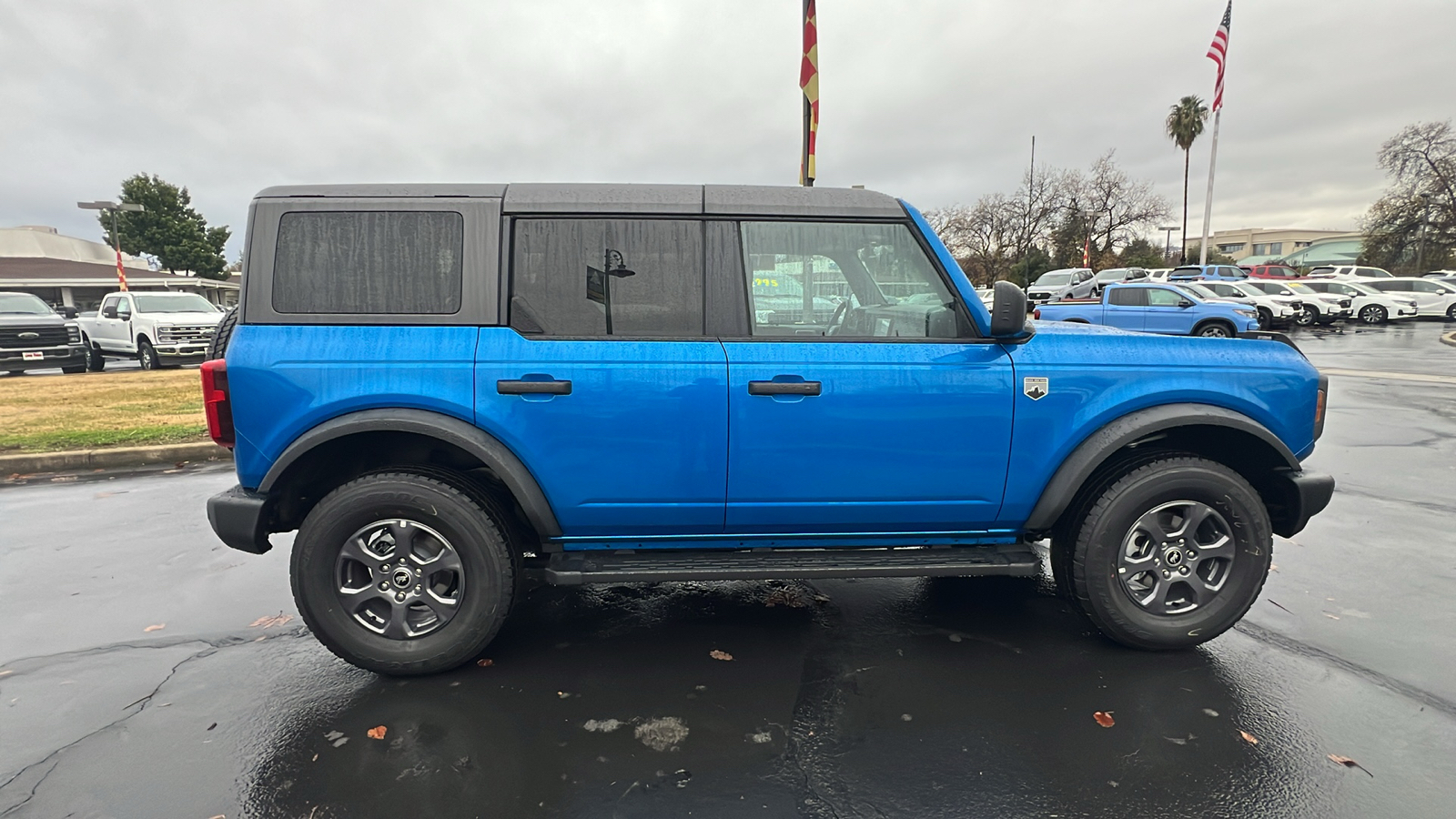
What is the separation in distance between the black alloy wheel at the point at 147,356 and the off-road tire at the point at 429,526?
16.4 meters

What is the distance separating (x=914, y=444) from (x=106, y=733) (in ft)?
10.7

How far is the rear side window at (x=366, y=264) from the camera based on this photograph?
288 centimetres

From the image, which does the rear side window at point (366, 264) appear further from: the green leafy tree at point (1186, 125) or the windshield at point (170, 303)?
the green leafy tree at point (1186, 125)

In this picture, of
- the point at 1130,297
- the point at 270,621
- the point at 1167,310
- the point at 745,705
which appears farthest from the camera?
the point at 1130,297

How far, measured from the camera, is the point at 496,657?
3.15 m

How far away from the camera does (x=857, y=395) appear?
9.52 ft

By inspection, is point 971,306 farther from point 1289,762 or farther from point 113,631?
point 113,631

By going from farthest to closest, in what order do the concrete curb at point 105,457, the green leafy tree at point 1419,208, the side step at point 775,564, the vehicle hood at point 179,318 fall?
the green leafy tree at point 1419,208, the vehicle hood at point 179,318, the concrete curb at point 105,457, the side step at point 775,564

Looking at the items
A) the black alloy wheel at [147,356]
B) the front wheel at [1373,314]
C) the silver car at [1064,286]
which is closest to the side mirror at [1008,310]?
the black alloy wheel at [147,356]

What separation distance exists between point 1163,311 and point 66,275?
7908 cm

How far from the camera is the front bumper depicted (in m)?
14.4

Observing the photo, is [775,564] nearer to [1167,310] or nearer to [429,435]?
[429,435]

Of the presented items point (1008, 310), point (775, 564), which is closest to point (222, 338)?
point (775, 564)

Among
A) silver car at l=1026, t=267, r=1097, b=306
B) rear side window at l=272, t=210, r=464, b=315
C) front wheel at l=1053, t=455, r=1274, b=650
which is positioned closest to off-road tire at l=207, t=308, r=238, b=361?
rear side window at l=272, t=210, r=464, b=315
